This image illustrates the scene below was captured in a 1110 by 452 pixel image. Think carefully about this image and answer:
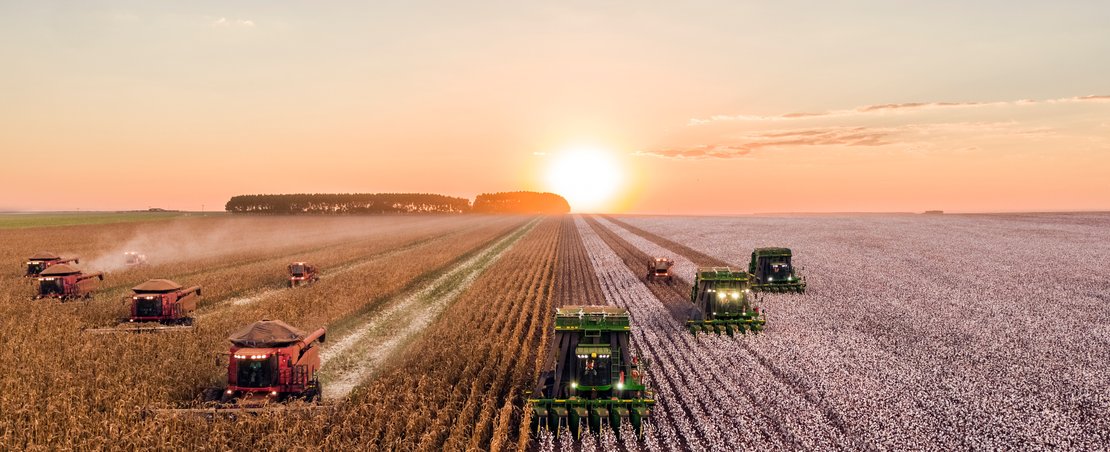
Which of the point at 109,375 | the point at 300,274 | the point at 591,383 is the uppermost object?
the point at 300,274

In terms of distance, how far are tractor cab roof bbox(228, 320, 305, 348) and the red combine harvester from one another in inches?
895

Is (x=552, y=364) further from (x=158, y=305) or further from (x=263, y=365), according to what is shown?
(x=158, y=305)

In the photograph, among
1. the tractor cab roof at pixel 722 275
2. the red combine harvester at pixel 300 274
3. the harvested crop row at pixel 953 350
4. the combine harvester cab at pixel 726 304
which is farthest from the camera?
the red combine harvester at pixel 300 274

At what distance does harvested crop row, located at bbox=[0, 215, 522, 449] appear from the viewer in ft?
40.4

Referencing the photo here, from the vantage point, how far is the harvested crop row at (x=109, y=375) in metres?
12.3

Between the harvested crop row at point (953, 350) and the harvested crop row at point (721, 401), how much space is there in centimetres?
112

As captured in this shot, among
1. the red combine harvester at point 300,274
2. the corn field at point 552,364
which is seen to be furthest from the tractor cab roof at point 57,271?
the red combine harvester at point 300,274

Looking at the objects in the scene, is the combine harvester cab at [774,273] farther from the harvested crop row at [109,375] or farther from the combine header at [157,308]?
the combine header at [157,308]

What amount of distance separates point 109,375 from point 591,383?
1456 centimetres

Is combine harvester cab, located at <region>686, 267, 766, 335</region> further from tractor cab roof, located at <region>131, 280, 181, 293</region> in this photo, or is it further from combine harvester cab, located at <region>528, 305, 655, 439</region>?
tractor cab roof, located at <region>131, 280, 181, 293</region>

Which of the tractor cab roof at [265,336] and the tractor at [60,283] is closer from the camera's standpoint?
the tractor cab roof at [265,336]

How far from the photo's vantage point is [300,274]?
3594cm

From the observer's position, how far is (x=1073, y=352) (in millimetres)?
21734

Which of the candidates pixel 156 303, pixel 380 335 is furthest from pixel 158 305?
pixel 380 335
